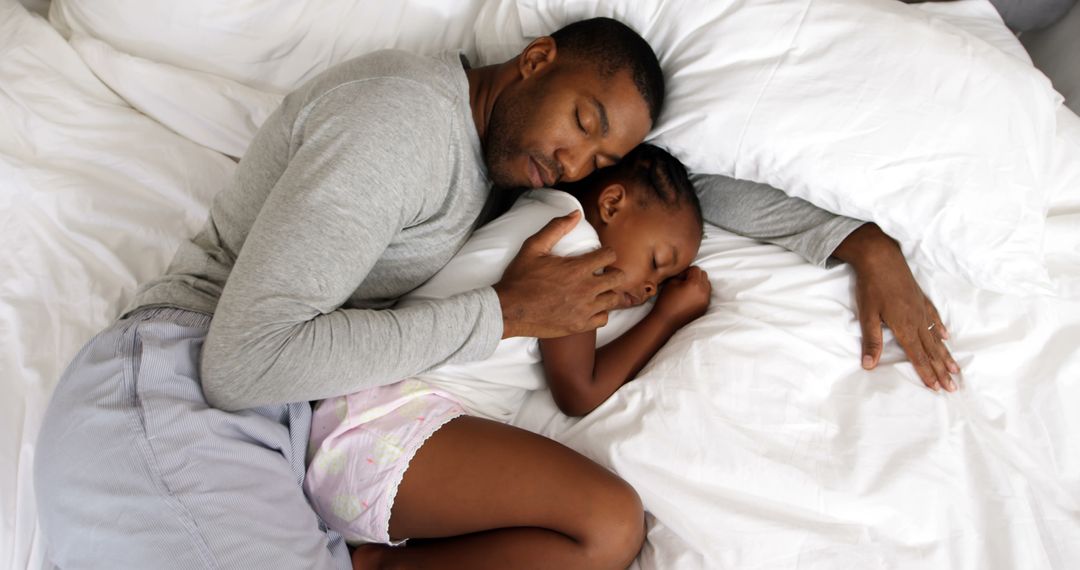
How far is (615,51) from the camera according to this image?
3.81 ft

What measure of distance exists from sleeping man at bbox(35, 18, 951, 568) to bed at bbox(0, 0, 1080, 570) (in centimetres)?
8

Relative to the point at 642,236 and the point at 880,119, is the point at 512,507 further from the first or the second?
the point at 880,119

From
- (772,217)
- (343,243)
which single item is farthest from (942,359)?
(343,243)

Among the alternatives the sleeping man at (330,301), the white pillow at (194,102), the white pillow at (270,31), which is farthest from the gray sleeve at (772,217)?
the white pillow at (194,102)

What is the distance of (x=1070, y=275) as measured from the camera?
1219 millimetres

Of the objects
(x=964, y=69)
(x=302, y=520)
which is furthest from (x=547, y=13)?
(x=302, y=520)

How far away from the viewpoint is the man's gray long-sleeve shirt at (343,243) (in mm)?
920

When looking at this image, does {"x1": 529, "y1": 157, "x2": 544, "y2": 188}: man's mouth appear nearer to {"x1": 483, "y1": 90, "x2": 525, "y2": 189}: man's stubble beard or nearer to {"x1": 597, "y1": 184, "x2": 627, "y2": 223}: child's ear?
{"x1": 483, "y1": 90, "x2": 525, "y2": 189}: man's stubble beard

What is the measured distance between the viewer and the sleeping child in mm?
1044

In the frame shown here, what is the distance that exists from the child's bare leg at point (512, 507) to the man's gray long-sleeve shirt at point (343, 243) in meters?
0.14

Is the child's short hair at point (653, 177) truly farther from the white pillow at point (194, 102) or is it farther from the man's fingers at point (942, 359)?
the white pillow at point (194, 102)

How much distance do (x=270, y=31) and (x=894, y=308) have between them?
1.33m

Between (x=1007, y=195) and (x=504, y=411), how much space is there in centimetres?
84

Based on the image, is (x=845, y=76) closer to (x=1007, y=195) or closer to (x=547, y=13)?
(x=1007, y=195)
